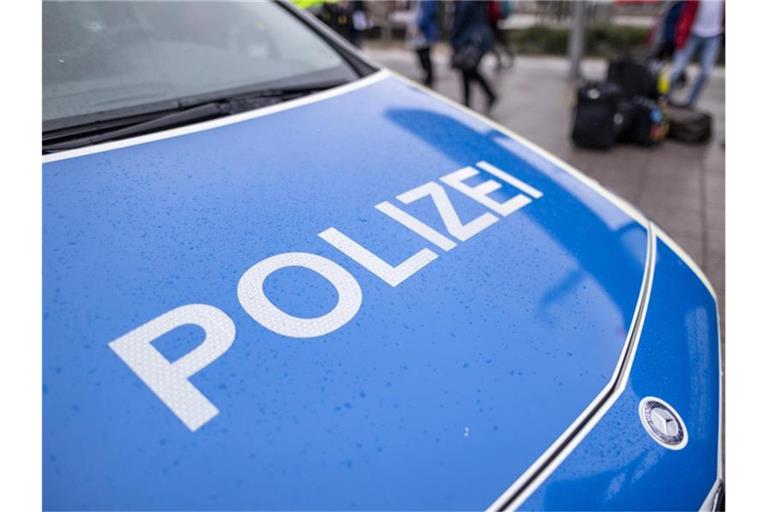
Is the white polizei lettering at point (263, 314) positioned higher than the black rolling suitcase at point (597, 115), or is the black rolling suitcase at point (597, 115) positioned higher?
the white polizei lettering at point (263, 314)

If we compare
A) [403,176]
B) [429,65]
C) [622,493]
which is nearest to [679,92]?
[429,65]

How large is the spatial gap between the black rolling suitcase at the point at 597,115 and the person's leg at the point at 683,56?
1.37 m

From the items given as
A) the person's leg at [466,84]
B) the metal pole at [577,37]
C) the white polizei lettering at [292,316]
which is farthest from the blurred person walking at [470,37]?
the white polizei lettering at [292,316]

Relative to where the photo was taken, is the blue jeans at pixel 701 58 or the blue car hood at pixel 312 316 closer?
the blue car hood at pixel 312 316

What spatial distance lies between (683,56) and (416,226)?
16.8 ft

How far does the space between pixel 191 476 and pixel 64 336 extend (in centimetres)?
34

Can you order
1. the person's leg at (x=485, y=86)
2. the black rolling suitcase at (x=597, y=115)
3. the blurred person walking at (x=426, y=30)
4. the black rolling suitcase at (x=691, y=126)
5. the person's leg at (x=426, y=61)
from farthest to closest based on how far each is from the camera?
1. the person's leg at (x=426, y=61)
2. the blurred person walking at (x=426, y=30)
3. the person's leg at (x=485, y=86)
4. the black rolling suitcase at (x=691, y=126)
5. the black rolling suitcase at (x=597, y=115)

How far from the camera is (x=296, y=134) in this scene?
1.49 meters

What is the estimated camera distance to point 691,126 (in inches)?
177

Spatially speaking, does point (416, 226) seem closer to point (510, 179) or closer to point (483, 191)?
point (483, 191)

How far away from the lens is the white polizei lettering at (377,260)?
1102 mm

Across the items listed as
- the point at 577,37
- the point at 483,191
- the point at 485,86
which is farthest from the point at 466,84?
the point at 483,191

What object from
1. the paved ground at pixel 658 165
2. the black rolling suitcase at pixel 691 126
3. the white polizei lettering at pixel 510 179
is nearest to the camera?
the white polizei lettering at pixel 510 179

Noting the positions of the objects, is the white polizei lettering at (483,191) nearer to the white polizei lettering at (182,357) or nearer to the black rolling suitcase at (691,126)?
the white polizei lettering at (182,357)
